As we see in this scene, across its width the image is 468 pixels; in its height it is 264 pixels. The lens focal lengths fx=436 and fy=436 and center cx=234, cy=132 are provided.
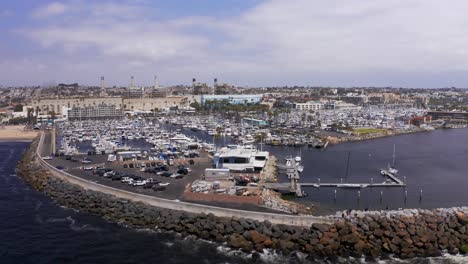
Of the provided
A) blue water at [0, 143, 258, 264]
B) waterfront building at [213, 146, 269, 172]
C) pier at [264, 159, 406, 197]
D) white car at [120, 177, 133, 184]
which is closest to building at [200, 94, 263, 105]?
pier at [264, 159, 406, 197]

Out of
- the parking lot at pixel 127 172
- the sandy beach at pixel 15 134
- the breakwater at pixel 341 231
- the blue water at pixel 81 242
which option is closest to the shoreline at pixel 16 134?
the sandy beach at pixel 15 134

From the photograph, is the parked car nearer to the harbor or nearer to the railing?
the harbor

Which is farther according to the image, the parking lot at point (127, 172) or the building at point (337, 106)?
the building at point (337, 106)

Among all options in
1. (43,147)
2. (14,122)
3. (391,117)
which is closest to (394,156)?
(43,147)

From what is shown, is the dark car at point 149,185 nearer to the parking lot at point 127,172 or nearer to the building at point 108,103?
the parking lot at point 127,172

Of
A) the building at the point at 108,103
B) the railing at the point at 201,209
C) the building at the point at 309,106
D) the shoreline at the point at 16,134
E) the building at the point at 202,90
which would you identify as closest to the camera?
the railing at the point at 201,209

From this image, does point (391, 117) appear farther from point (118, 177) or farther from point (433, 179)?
point (118, 177)
